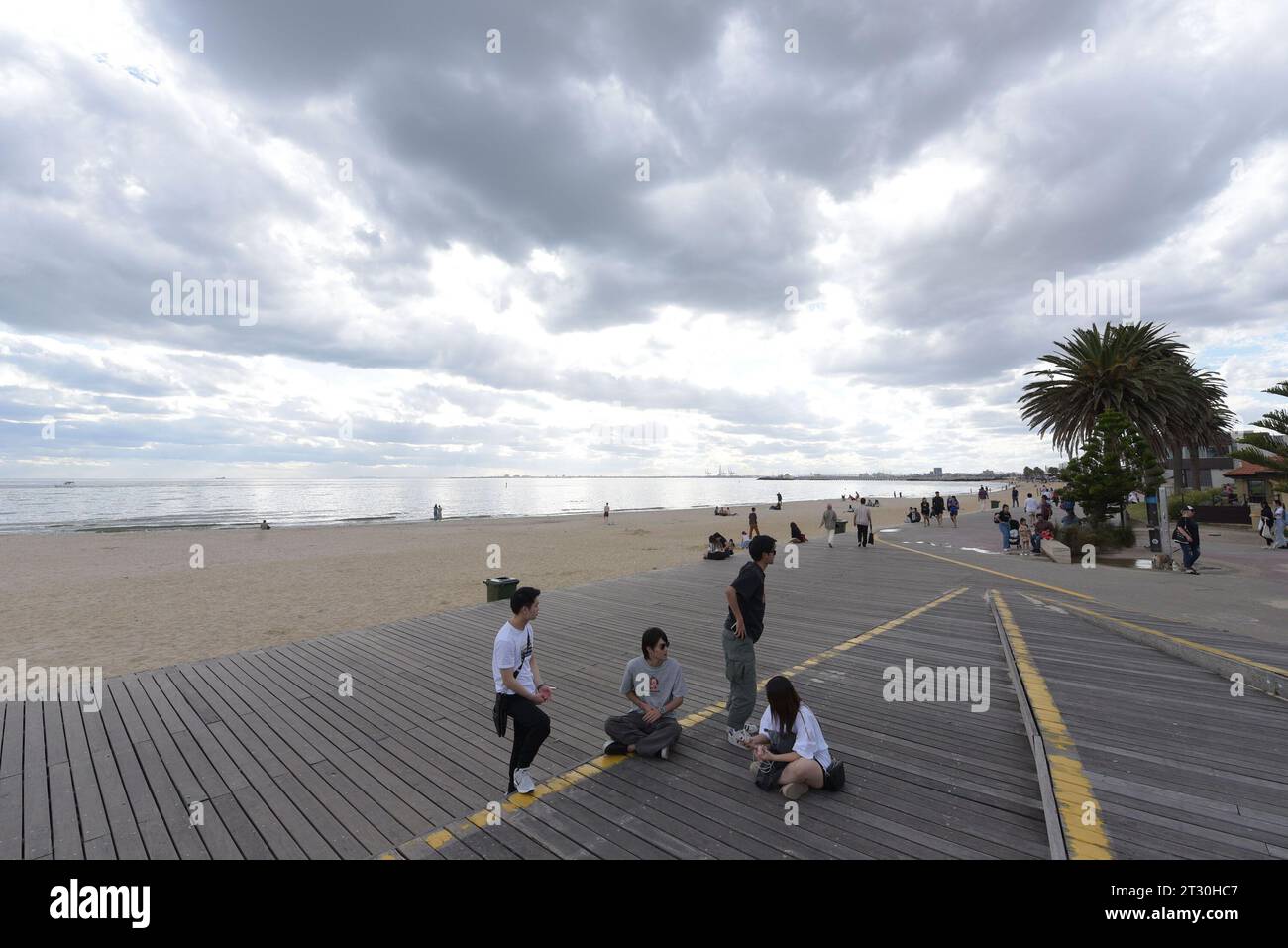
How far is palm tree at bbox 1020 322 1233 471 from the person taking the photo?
91.1ft

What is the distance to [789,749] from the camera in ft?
14.8

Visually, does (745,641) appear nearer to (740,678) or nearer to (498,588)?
(740,678)

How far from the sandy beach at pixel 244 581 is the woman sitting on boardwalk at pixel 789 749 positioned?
6621 mm

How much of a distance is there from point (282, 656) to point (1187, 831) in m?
10.6

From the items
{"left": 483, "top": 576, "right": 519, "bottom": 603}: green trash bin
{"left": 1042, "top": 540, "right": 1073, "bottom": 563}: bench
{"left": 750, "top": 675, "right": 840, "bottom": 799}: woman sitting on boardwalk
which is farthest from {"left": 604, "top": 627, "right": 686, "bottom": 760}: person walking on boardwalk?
{"left": 1042, "top": 540, "right": 1073, "bottom": 563}: bench

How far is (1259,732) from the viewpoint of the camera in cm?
515

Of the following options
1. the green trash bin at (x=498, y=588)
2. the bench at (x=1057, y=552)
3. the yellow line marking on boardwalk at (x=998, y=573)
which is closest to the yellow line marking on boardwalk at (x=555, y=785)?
the green trash bin at (x=498, y=588)

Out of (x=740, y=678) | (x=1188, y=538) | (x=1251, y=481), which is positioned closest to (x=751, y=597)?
(x=740, y=678)

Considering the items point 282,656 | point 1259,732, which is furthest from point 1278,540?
point 282,656

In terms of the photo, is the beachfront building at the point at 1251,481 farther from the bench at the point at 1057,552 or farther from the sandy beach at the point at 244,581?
the sandy beach at the point at 244,581

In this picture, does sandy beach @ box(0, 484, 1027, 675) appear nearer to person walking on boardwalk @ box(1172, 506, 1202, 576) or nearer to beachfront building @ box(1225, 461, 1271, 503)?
person walking on boardwalk @ box(1172, 506, 1202, 576)

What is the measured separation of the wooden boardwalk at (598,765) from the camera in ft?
12.7

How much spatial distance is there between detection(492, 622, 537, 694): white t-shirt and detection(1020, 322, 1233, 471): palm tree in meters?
33.1
